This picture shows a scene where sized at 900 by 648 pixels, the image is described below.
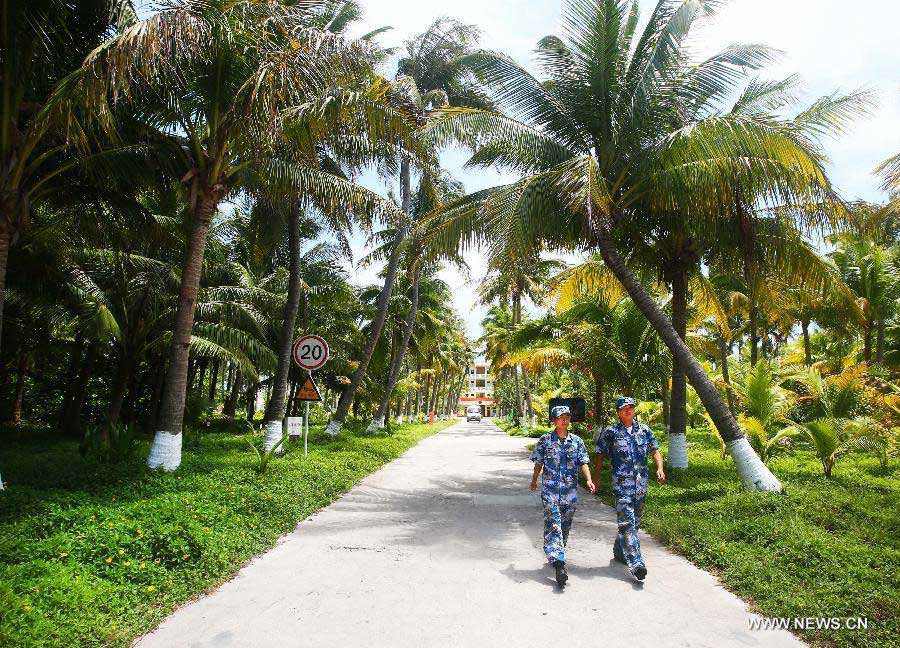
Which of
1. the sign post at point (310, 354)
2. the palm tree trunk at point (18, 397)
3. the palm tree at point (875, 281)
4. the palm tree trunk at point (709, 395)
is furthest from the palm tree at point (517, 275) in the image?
the palm tree trunk at point (18, 397)

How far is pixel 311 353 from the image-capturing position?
418 inches

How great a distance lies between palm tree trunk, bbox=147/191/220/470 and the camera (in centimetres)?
810

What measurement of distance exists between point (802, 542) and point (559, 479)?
2.37 m

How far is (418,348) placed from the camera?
30.8 meters

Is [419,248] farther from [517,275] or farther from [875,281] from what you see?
[875,281]

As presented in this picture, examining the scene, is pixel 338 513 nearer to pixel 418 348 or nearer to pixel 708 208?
pixel 708 208

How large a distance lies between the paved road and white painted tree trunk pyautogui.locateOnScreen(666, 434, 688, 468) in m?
A: 4.25

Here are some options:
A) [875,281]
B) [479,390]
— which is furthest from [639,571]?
[479,390]

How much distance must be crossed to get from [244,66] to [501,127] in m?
4.23

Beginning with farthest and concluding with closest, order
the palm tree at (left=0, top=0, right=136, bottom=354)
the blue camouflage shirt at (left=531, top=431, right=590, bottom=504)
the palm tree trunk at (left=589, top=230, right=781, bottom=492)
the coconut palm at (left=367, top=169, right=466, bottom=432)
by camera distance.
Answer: the coconut palm at (left=367, top=169, right=466, bottom=432) → the palm tree trunk at (left=589, top=230, right=781, bottom=492) → the palm tree at (left=0, top=0, right=136, bottom=354) → the blue camouflage shirt at (left=531, top=431, right=590, bottom=504)

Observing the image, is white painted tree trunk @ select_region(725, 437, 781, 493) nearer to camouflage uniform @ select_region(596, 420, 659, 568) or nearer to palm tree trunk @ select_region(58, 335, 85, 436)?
camouflage uniform @ select_region(596, 420, 659, 568)

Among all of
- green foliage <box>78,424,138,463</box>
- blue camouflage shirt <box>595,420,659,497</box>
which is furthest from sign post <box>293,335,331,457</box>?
blue camouflage shirt <box>595,420,659,497</box>

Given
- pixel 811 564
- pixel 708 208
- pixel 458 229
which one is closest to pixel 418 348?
pixel 458 229

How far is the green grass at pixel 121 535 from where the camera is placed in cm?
352
